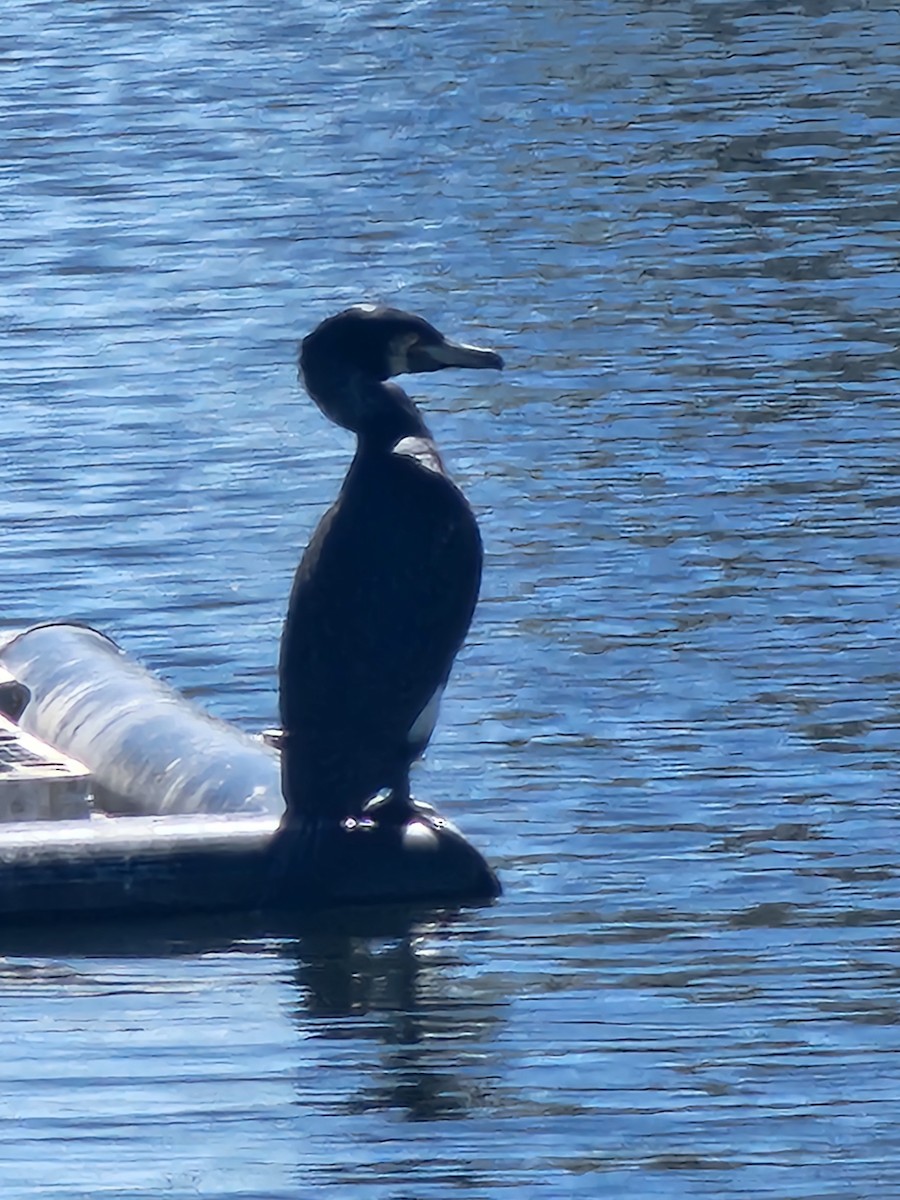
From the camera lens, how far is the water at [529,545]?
631 centimetres

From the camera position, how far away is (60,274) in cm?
1639

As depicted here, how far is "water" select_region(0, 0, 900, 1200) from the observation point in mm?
6312

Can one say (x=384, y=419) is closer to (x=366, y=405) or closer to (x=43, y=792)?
(x=366, y=405)

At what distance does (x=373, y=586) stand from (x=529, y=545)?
13.3ft

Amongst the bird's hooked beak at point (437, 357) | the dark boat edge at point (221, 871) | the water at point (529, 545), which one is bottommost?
the water at point (529, 545)

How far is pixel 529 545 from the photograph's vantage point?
442 inches

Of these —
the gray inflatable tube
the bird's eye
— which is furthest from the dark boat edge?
the bird's eye

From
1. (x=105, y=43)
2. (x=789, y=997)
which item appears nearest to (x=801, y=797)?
(x=789, y=997)

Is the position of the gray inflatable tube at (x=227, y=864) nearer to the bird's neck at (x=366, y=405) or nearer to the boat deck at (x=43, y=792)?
the boat deck at (x=43, y=792)

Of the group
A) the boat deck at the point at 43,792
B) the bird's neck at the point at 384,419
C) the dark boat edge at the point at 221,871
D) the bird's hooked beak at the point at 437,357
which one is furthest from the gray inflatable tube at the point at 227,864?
the bird's hooked beak at the point at 437,357

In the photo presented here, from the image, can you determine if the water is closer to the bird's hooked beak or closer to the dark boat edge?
the dark boat edge

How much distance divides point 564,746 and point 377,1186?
3.15m

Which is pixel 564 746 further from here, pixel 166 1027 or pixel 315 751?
pixel 166 1027

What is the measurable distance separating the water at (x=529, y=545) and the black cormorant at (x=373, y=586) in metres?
0.38
